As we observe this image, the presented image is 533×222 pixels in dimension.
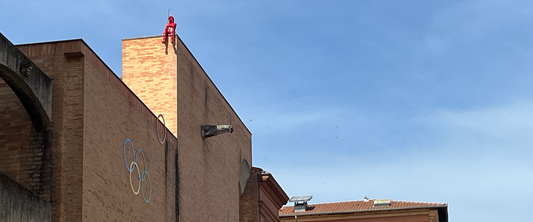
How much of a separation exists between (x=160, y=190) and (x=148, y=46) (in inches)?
194

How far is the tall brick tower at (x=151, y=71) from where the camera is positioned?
24.7 metres

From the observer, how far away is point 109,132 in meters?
19.5

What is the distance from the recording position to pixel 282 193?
35094mm

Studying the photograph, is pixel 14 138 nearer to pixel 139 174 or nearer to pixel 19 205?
pixel 19 205

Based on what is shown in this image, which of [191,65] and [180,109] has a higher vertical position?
[191,65]

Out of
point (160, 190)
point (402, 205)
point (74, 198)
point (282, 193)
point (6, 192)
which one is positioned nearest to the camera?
point (6, 192)

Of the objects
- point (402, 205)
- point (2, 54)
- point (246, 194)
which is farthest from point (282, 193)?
point (2, 54)

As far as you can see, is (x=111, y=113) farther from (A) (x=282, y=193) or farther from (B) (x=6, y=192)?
(A) (x=282, y=193)

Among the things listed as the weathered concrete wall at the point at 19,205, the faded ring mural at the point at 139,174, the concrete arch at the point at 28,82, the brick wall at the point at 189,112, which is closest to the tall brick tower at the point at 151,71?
Result: the brick wall at the point at 189,112

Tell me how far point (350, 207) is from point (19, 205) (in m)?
34.8

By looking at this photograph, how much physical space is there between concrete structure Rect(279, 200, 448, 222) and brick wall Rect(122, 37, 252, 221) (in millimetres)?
20430

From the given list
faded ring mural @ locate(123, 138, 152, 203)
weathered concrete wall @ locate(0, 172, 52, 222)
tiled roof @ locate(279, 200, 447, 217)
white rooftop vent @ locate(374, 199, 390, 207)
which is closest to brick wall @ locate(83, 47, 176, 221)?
faded ring mural @ locate(123, 138, 152, 203)

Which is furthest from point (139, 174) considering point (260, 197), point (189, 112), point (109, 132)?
point (260, 197)

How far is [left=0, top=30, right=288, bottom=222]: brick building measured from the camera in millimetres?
17688
